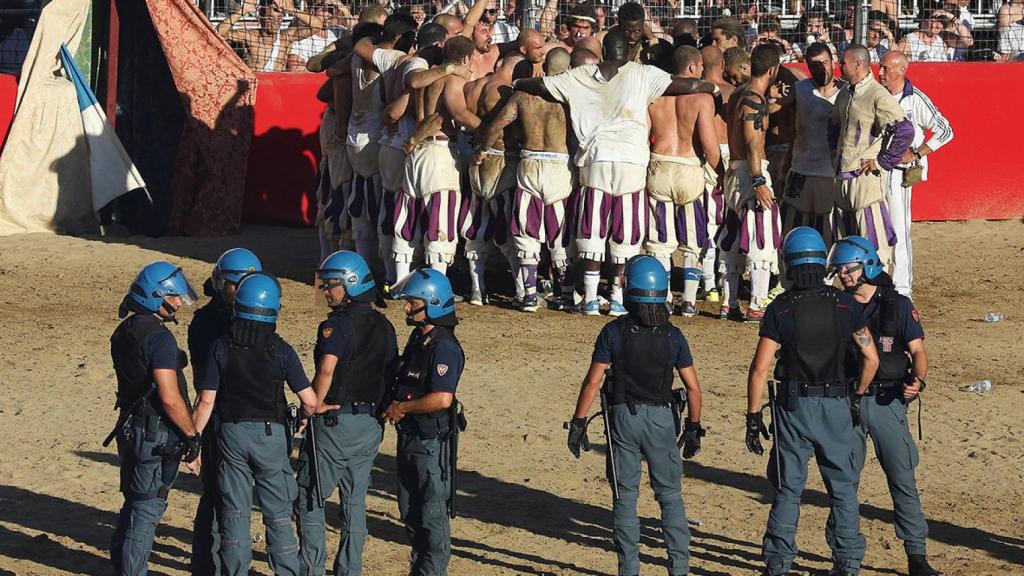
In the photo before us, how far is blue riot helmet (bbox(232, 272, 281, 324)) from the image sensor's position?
23.9 ft

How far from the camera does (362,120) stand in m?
14.1

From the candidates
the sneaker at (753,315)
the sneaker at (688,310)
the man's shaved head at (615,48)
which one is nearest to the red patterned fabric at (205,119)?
the man's shaved head at (615,48)

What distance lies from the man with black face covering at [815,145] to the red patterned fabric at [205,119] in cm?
646

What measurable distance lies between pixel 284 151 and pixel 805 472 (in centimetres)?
1105

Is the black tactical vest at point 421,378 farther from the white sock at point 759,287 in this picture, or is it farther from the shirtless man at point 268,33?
the shirtless man at point 268,33

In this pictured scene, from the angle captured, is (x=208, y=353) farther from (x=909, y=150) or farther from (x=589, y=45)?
(x=909, y=150)

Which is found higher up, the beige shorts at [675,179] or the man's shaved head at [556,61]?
the man's shaved head at [556,61]

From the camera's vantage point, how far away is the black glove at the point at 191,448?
7320 millimetres

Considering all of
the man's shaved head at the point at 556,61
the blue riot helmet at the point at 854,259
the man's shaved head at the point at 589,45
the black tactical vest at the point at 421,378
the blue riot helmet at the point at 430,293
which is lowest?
the black tactical vest at the point at 421,378

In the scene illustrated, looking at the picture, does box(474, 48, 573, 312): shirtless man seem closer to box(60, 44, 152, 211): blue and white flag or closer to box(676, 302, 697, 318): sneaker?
box(676, 302, 697, 318): sneaker

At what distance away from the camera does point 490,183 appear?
13555 millimetres

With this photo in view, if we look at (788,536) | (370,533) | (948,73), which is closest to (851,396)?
(788,536)

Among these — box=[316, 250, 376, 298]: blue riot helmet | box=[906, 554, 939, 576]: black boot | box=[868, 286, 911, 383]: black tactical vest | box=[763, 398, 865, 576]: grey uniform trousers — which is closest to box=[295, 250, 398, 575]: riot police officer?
box=[316, 250, 376, 298]: blue riot helmet

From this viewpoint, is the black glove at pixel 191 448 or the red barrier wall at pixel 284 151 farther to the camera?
the red barrier wall at pixel 284 151
